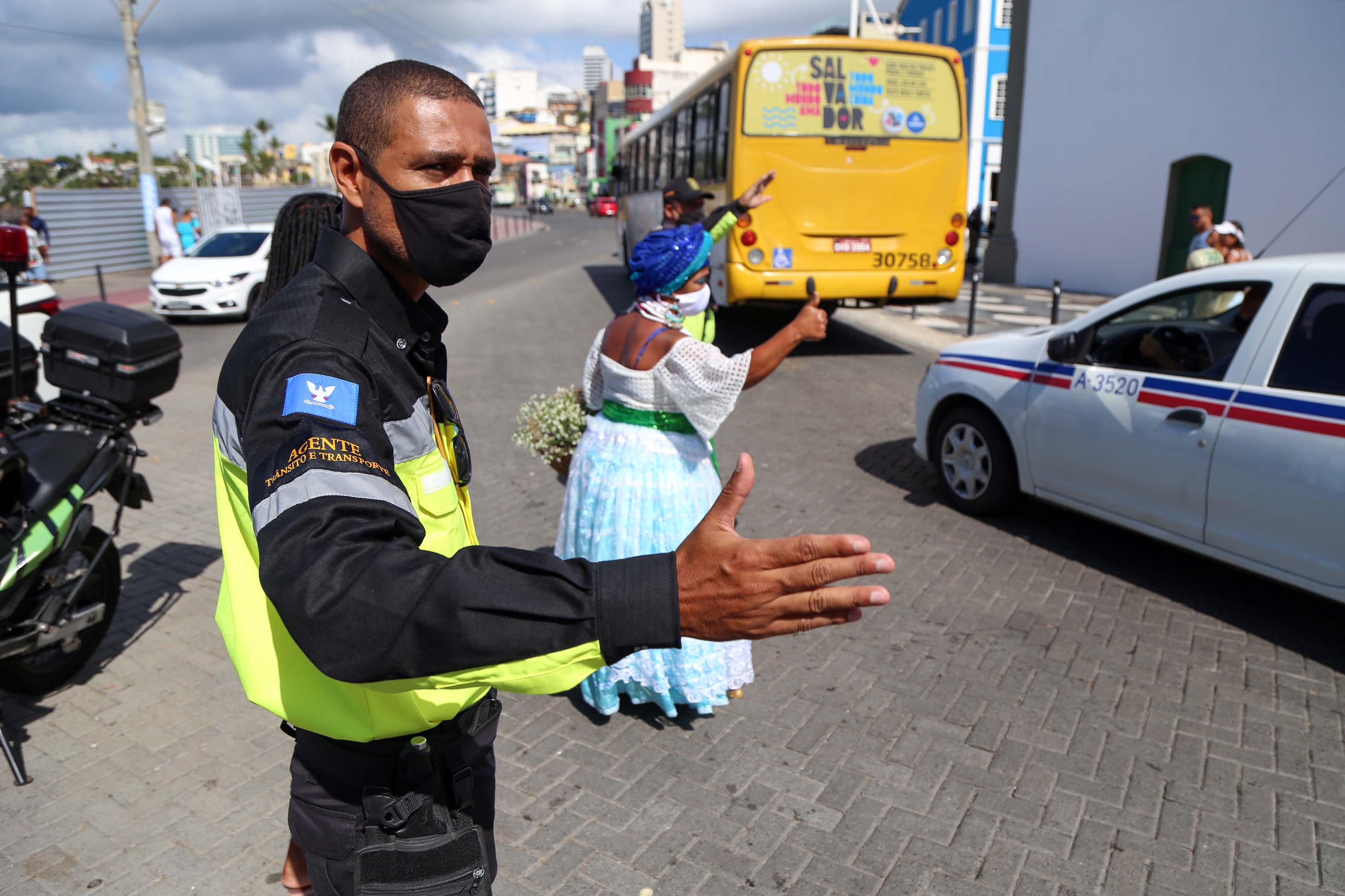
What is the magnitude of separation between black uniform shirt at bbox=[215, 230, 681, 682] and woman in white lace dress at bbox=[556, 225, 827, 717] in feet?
7.60

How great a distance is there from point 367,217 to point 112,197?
2709 cm

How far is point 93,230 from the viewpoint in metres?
23.5

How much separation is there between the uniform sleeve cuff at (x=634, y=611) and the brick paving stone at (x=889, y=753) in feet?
6.75

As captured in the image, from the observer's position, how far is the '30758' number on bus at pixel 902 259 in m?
11.1

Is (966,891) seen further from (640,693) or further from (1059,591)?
(1059,591)

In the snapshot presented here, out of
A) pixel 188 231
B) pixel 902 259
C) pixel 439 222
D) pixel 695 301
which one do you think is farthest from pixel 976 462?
pixel 188 231

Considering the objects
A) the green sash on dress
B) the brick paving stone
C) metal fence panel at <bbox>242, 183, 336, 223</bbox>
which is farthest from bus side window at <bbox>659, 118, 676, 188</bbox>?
metal fence panel at <bbox>242, 183, 336, 223</bbox>

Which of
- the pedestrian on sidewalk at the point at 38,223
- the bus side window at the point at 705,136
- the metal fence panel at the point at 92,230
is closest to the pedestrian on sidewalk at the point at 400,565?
the bus side window at the point at 705,136

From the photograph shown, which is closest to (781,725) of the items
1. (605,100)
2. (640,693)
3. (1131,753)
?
(640,693)

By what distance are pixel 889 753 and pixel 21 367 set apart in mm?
4070

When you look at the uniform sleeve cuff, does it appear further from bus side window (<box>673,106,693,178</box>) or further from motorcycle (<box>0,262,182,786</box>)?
bus side window (<box>673,106,693,178</box>)

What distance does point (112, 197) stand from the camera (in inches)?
941

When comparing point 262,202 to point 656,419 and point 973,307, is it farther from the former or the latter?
point 656,419

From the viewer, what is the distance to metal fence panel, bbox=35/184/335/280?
22.2m
